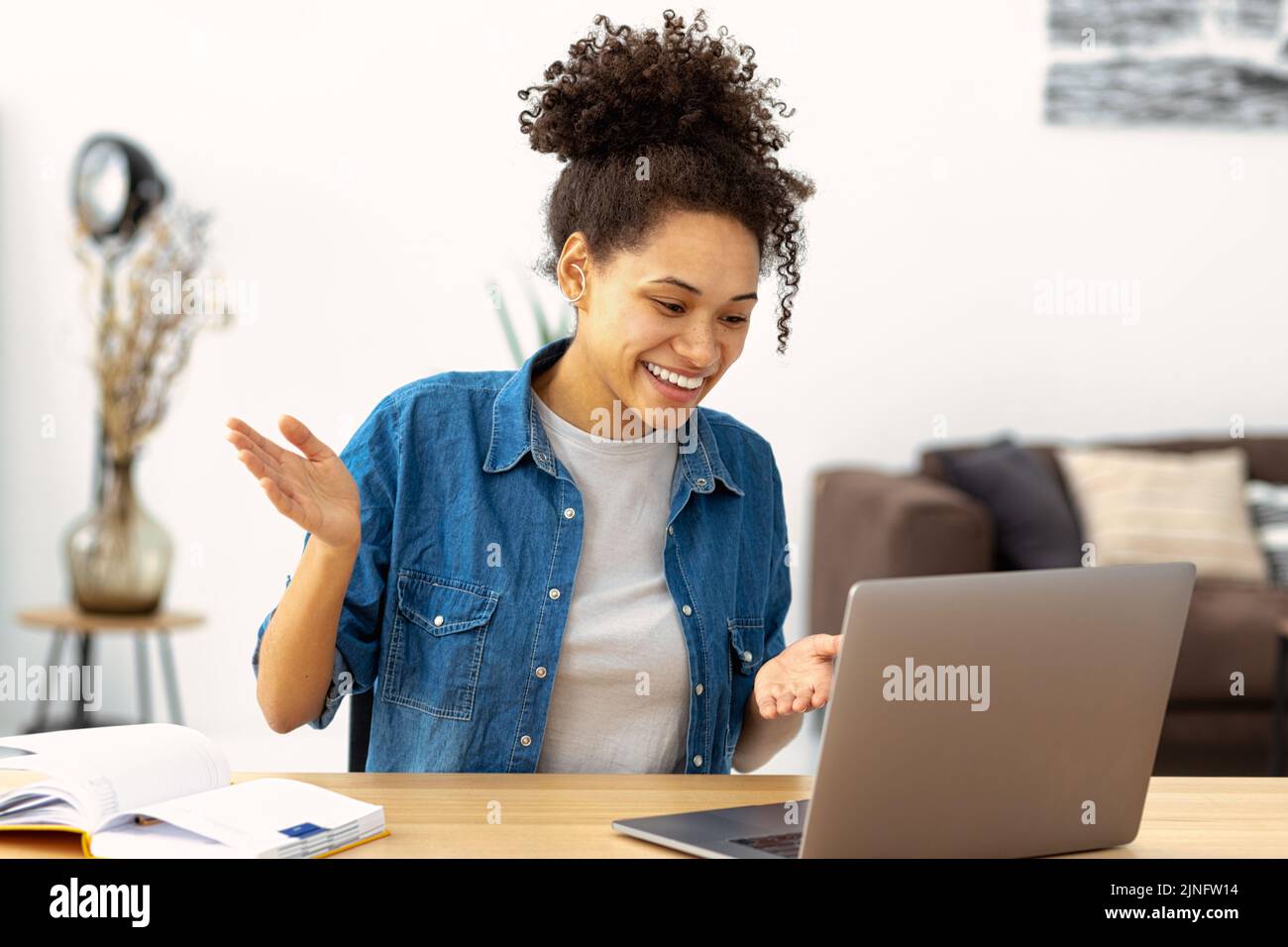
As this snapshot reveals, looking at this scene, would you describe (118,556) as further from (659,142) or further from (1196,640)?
(1196,640)

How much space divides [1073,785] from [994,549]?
8.61ft

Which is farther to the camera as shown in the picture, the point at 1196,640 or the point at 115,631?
the point at 115,631

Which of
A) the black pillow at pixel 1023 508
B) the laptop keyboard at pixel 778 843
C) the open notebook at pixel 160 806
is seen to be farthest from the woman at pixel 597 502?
the black pillow at pixel 1023 508

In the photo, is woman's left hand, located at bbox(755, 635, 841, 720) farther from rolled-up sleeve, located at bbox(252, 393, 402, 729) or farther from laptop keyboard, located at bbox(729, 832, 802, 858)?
rolled-up sleeve, located at bbox(252, 393, 402, 729)

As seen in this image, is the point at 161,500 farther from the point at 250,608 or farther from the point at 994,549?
the point at 994,549

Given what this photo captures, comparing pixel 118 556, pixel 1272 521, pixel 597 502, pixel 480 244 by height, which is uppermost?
pixel 480 244

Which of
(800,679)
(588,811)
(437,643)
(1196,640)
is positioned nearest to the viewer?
(588,811)

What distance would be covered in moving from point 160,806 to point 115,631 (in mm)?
2585

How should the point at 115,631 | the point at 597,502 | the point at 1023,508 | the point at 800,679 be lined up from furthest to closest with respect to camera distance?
the point at 1023,508
the point at 115,631
the point at 597,502
the point at 800,679

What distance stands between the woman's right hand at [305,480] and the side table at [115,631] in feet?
7.82

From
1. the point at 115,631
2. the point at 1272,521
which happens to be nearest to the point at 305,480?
the point at 115,631

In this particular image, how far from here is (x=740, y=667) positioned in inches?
56.2

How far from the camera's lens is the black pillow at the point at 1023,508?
11.2 ft

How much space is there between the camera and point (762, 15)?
3.83m
